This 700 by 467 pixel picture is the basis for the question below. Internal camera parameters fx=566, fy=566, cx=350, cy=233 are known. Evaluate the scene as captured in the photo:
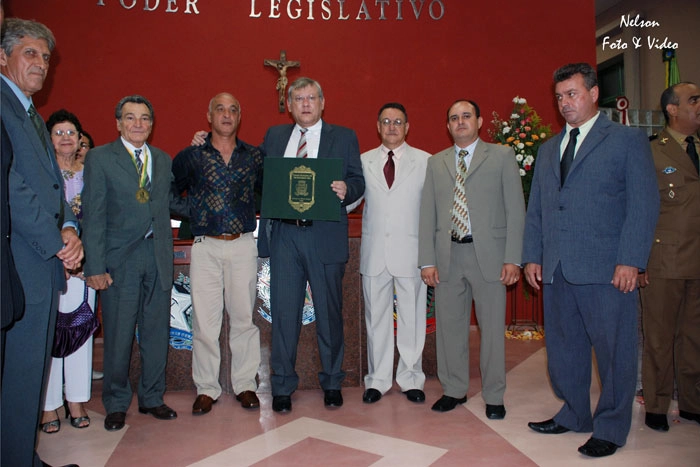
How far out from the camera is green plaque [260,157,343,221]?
3227 mm

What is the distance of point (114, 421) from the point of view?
10.1ft

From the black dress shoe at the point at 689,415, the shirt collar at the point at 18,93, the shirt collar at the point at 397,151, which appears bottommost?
the black dress shoe at the point at 689,415

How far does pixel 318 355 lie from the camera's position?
3.83 metres

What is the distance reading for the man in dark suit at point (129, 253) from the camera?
3.07 m

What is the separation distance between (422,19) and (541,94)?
60.0 inches

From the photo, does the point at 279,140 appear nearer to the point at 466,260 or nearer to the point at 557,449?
the point at 466,260

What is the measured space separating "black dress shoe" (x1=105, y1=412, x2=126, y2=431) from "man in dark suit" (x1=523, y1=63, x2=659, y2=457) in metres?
2.38

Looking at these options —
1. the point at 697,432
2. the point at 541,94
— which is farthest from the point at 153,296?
the point at 541,94

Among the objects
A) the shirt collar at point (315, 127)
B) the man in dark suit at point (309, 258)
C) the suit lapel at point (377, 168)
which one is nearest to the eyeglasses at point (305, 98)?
the man in dark suit at point (309, 258)

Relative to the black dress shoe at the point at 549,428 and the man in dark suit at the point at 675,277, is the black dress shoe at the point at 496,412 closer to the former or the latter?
the black dress shoe at the point at 549,428

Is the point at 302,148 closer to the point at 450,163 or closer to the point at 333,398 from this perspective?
the point at 450,163

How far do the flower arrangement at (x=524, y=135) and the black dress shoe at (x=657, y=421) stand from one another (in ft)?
9.06

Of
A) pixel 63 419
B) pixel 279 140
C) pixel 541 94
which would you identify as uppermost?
pixel 541 94

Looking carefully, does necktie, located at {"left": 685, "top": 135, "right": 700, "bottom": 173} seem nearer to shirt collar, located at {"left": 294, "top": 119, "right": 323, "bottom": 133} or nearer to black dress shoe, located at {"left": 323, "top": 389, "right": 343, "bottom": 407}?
shirt collar, located at {"left": 294, "top": 119, "right": 323, "bottom": 133}
